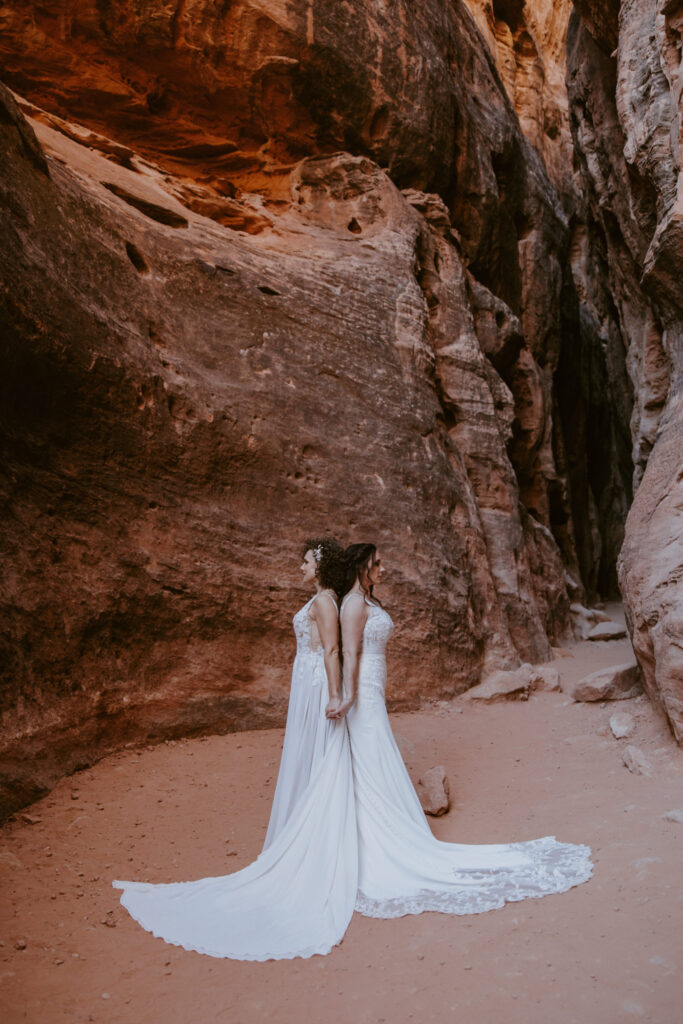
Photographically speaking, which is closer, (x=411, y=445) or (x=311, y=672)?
(x=311, y=672)

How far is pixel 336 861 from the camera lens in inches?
152

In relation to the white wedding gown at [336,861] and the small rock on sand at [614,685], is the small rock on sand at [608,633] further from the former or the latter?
the white wedding gown at [336,861]

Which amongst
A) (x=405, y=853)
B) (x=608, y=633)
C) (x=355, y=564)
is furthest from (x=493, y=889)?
(x=608, y=633)

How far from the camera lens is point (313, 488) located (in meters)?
7.96

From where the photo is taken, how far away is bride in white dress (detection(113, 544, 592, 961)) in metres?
3.48

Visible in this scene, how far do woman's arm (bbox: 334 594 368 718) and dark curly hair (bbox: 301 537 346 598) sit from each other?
130mm

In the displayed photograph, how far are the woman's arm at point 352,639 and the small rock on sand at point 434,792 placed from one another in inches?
52.0

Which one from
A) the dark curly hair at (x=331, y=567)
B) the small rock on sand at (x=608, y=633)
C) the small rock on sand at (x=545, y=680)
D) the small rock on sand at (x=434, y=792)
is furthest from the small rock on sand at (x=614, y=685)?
the small rock on sand at (x=608, y=633)

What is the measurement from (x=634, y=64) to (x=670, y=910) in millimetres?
11013

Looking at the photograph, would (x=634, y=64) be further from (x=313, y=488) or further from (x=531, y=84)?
(x=531, y=84)

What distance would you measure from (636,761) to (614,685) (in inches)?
84.0

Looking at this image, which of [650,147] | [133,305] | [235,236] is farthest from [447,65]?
[133,305]

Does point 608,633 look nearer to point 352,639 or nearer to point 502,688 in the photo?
point 502,688

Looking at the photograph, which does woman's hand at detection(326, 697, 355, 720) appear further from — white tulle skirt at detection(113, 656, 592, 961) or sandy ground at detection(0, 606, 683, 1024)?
sandy ground at detection(0, 606, 683, 1024)
